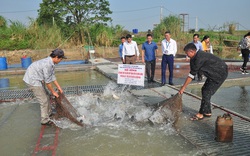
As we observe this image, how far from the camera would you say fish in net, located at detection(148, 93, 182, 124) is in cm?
493

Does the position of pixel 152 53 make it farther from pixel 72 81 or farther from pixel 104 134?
pixel 104 134

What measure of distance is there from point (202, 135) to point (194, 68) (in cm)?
132

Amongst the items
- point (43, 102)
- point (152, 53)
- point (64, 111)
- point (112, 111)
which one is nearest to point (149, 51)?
point (152, 53)

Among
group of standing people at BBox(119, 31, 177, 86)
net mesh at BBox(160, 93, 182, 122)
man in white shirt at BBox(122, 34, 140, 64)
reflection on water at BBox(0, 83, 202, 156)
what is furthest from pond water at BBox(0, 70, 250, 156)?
man in white shirt at BBox(122, 34, 140, 64)

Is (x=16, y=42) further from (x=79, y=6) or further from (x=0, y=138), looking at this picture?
(x=0, y=138)

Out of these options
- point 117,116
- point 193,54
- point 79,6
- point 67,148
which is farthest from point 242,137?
point 79,6

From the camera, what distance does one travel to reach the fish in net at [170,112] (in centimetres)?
493

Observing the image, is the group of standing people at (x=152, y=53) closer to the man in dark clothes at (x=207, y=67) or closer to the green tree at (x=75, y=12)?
the man in dark clothes at (x=207, y=67)

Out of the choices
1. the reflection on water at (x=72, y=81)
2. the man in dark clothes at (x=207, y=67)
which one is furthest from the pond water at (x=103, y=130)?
the reflection on water at (x=72, y=81)

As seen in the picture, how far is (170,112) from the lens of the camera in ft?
16.3

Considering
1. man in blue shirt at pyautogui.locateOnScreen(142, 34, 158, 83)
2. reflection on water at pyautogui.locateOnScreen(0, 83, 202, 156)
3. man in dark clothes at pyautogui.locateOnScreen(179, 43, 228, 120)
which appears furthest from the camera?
man in blue shirt at pyautogui.locateOnScreen(142, 34, 158, 83)

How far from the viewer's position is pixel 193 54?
15.9 ft

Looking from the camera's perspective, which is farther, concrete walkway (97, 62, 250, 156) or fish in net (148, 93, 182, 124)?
fish in net (148, 93, 182, 124)

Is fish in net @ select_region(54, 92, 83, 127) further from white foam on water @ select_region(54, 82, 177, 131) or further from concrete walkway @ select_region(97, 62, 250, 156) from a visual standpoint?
concrete walkway @ select_region(97, 62, 250, 156)
